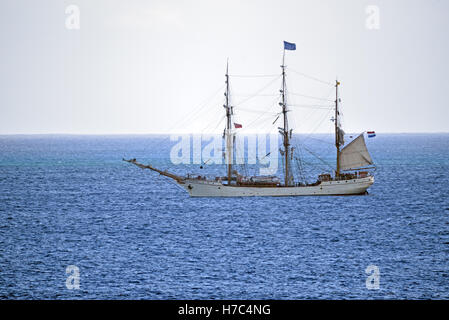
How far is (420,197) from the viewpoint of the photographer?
94500mm

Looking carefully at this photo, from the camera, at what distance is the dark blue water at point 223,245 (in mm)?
45750

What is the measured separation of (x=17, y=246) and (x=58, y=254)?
6106mm

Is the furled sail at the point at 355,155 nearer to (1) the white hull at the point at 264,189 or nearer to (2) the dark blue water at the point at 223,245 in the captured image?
(1) the white hull at the point at 264,189

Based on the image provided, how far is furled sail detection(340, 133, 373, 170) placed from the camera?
9469 cm

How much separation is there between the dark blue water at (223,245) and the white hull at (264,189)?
1.23m

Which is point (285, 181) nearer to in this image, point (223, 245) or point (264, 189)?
point (264, 189)

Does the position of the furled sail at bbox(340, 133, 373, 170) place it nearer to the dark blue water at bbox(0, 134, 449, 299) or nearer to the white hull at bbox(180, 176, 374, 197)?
the white hull at bbox(180, 176, 374, 197)

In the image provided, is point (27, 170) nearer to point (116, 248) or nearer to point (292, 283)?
point (116, 248)

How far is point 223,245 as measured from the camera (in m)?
59.3

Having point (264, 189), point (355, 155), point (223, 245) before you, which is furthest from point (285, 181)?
point (223, 245)

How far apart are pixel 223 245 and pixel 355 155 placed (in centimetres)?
4217

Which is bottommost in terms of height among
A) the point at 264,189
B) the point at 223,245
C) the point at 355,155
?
the point at 223,245

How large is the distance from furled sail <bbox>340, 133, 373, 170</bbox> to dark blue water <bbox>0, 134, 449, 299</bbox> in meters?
5.68
